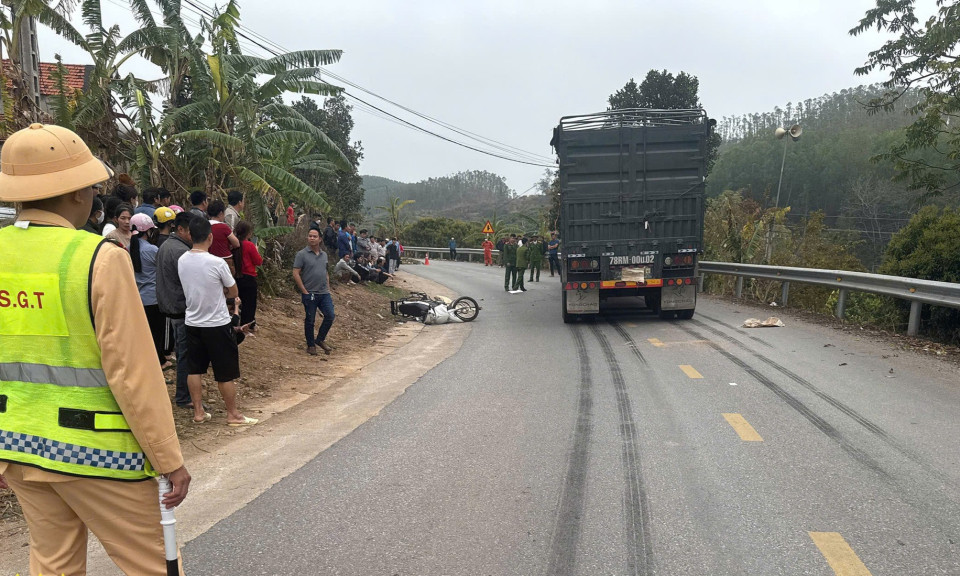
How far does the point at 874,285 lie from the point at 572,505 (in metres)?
9.05

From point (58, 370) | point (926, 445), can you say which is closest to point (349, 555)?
point (58, 370)

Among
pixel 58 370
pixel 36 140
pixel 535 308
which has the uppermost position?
pixel 36 140

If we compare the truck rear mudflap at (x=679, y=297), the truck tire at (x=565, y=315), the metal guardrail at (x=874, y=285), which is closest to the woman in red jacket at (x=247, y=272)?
the truck tire at (x=565, y=315)

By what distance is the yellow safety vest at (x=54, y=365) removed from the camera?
2.14 metres

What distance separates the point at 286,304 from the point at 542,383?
6.47 metres

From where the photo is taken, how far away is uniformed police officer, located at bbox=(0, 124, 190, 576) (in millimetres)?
2145

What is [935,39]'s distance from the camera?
46.6ft

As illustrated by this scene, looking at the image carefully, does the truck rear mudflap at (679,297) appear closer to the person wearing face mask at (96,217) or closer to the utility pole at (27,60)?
the person wearing face mask at (96,217)

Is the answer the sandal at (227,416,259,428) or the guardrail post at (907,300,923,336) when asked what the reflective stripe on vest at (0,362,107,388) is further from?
the guardrail post at (907,300,923,336)

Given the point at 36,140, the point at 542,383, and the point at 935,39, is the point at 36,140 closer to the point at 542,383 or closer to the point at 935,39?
the point at 542,383

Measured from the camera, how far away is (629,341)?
1073cm

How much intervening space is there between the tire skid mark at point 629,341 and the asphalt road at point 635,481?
75 centimetres

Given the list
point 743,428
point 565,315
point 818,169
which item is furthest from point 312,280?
point 818,169

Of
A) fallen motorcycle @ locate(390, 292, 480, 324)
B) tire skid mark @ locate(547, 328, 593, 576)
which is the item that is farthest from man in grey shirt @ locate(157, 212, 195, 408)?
fallen motorcycle @ locate(390, 292, 480, 324)
